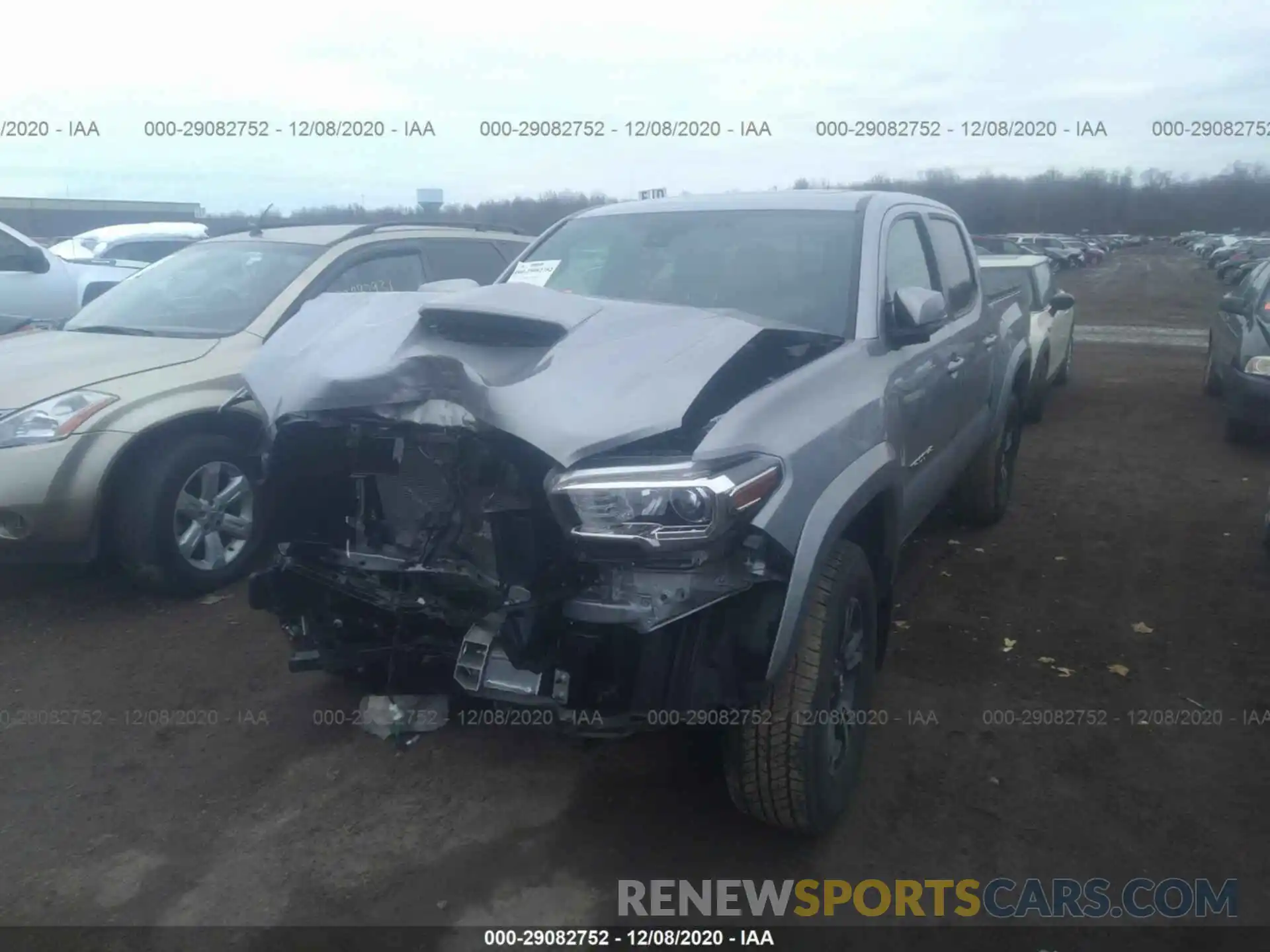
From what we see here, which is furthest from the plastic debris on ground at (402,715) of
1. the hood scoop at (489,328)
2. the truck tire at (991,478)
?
the truck tire at (991,478)

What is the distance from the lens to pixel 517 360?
9.74 ft

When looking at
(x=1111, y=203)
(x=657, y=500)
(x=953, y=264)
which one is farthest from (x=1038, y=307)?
(x=1111, y=203)

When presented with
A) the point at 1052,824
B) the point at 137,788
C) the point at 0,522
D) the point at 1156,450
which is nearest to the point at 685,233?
the point at 1052,824

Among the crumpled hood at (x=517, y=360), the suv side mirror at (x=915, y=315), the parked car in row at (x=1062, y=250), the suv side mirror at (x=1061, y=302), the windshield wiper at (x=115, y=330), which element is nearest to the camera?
the crumpled hood at (x=517, y=360)

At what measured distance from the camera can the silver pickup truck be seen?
2.57m

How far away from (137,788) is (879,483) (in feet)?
8.88

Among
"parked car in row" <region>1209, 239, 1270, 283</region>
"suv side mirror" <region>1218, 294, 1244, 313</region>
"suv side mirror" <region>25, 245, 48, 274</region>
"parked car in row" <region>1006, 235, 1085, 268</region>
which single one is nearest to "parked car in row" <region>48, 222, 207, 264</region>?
"suv side mirror" <region>25, 245, 48, 274</region>

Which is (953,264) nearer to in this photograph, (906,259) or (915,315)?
(906,259)

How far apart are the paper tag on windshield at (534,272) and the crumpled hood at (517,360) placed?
95 cm

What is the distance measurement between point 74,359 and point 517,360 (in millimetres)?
3043

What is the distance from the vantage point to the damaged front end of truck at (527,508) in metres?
2.55

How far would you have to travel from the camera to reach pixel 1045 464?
7.87 metres

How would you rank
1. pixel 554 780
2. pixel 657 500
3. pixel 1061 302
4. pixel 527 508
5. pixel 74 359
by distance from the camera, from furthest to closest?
Answer: 1. pixel 1061 302
2. pixel 74 359
3. pixel 554 780
4. pixel 527 508
5. pixel 657 500

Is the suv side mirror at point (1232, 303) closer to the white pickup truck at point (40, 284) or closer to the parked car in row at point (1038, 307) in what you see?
the parked car in row at point (1038, 307)
